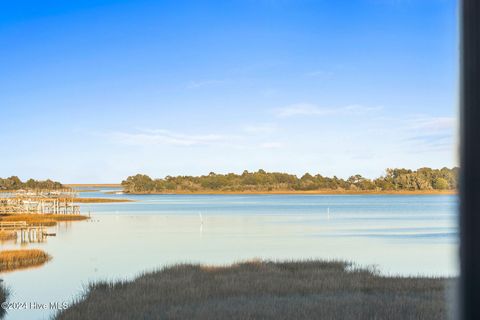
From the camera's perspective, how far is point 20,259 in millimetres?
27703

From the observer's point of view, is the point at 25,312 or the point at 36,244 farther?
the point at 36,244

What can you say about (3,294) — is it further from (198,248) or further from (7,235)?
(7,235)

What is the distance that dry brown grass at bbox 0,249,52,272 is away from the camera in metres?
26.4

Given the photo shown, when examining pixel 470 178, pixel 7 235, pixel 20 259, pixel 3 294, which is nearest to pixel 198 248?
pixel 20 259

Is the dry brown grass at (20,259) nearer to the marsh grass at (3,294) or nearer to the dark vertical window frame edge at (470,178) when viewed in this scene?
the marsh grass at (3,294)

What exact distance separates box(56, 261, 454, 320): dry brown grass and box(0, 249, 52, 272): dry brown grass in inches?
385

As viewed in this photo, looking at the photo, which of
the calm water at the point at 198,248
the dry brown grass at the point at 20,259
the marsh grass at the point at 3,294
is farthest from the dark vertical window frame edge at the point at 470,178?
the dry brown grass at the point at 20,259

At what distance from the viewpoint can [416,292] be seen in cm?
1581

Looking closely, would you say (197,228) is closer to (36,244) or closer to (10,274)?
(36,244)

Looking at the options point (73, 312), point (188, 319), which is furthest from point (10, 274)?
point (188, 319)

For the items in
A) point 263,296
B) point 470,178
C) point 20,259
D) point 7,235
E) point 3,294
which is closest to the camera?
point 470,178

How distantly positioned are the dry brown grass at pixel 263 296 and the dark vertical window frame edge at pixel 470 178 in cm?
989

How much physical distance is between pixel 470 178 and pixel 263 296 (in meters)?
14.7

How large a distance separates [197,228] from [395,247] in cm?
2206
